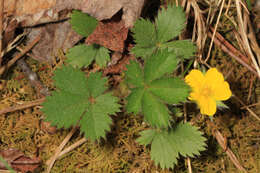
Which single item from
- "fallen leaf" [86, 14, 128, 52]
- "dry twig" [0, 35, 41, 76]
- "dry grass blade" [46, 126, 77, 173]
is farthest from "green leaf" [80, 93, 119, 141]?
"dry twig" [0, 35, 41, 76]

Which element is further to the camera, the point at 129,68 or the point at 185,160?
the point at 185,160

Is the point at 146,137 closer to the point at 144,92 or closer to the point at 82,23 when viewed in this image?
the point at 144,92

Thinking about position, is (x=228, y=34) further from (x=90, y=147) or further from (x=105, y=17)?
(x=90, y=147)

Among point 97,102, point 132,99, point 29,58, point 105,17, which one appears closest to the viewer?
point 132,99

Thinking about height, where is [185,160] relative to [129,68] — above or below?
below

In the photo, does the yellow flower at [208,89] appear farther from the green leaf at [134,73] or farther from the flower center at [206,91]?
the green leaf at [134,73]

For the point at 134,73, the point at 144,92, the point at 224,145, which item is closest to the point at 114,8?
the point at 134,73

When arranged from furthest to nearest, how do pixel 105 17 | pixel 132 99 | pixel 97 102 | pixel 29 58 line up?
pixel 29 58 < pixel 105 17 < pixel 97 102 < pixel 132 99

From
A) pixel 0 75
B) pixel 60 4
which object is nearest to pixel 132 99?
pixel 60 4
